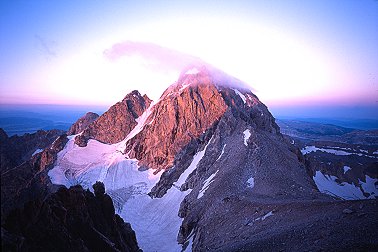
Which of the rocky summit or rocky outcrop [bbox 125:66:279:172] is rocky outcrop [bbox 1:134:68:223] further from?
rocky outcrop [bbox 125:66:279:172]

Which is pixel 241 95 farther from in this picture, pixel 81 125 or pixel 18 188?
pixel 18 188

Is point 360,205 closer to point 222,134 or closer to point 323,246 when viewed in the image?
point 323,246

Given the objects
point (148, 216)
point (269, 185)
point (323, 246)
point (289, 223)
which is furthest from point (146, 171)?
point (323, 246)

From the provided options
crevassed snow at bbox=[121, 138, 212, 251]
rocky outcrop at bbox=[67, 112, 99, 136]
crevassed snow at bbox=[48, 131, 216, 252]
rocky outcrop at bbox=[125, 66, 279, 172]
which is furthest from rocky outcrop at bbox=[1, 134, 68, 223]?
rocky outcrop at bbox=[67, 112, 99, 136]

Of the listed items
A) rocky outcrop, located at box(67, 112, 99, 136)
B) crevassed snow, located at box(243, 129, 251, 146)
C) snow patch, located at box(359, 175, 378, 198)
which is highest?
crevassed snow, located at box(243, 129, 251, 146)

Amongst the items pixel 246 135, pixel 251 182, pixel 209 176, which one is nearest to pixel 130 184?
pixel 209 176

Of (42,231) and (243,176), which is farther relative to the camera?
(243,176)
